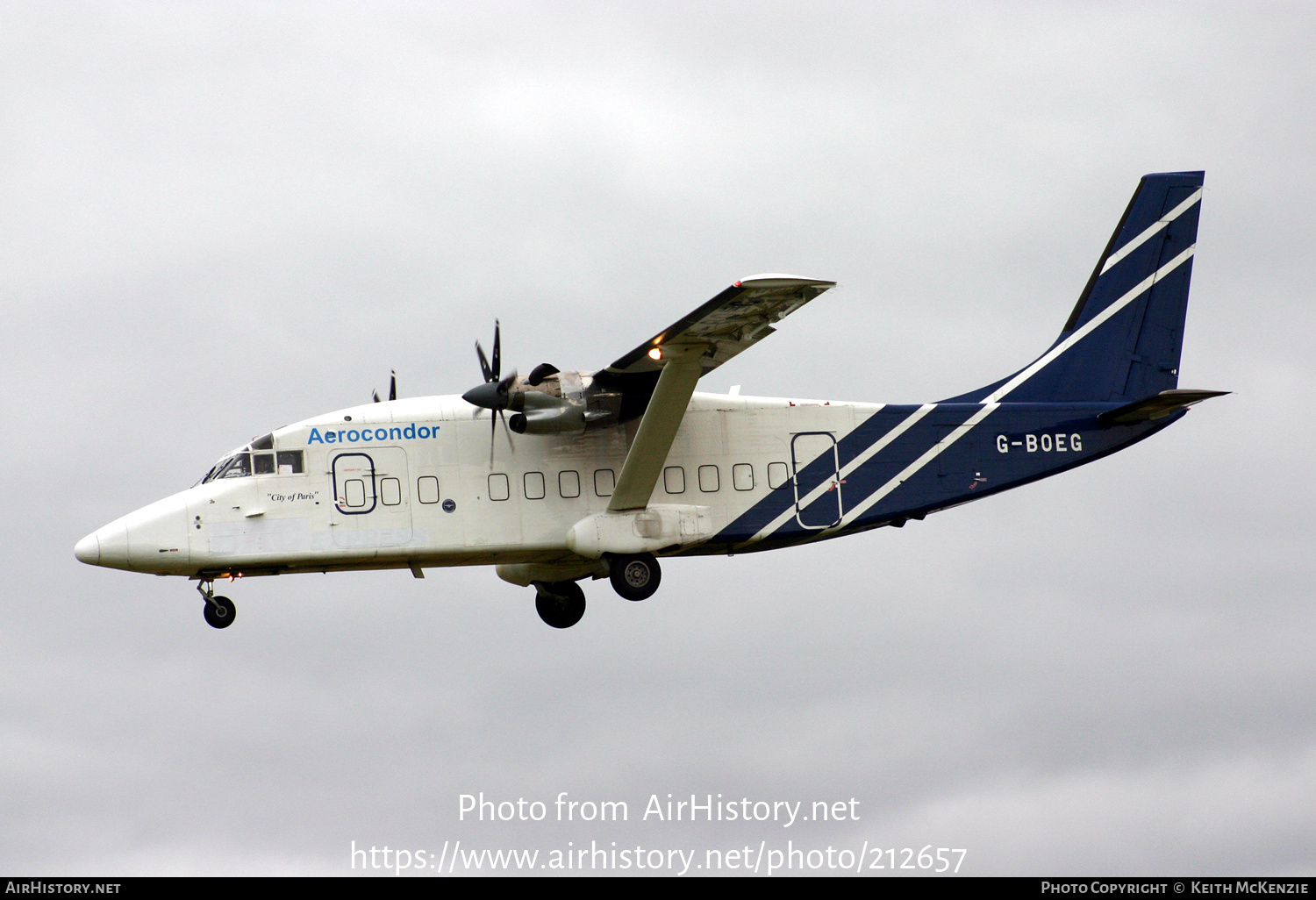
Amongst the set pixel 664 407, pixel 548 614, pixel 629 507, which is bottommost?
pixel 548 614

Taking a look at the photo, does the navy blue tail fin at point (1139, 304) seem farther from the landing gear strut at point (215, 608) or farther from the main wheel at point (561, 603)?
the landing gear strut at point (215, 608)

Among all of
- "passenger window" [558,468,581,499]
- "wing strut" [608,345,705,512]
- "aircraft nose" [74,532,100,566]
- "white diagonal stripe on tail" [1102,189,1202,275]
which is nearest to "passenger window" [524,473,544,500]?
"passenger window" [558,468,581,499]

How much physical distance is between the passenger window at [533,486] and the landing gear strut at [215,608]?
217 inches

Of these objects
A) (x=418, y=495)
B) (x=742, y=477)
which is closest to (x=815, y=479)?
(x=742, y=477)

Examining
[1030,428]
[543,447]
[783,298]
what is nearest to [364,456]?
[543,447]

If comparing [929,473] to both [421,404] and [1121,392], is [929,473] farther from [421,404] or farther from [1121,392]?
[421,404]

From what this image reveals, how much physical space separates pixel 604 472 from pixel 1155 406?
1016cm

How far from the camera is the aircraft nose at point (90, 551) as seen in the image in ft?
84.9

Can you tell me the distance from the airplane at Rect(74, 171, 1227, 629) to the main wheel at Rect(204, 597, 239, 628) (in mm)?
34

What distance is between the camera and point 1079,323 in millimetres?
29672

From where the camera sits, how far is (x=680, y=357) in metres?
25.4

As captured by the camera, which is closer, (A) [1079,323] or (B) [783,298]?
(B) [783,298]

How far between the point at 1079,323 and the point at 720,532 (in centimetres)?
850

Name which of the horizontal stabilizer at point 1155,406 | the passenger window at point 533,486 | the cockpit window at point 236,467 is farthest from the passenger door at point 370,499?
the horizontal stabilizer at point 1155,406
